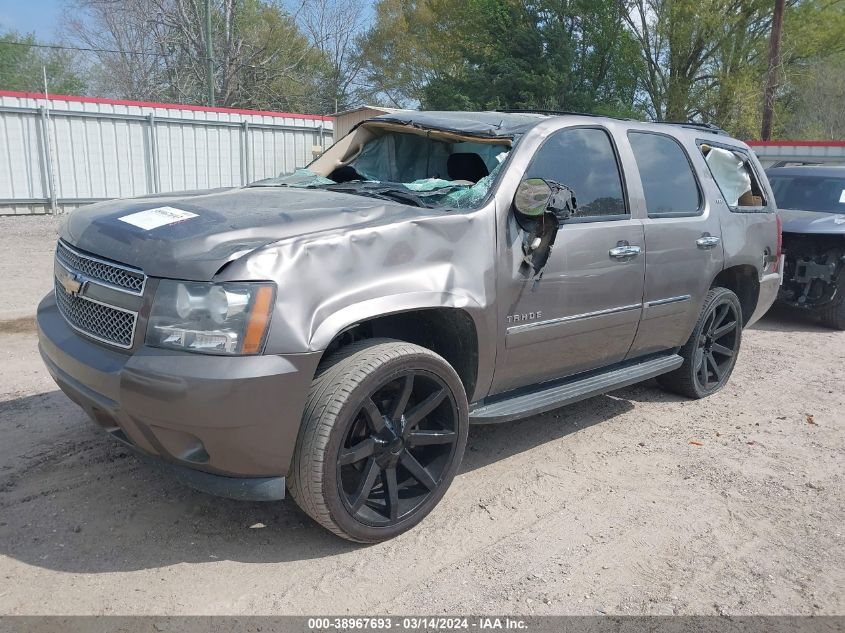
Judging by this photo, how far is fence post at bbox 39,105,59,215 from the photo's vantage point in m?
15.8

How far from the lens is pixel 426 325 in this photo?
351cm

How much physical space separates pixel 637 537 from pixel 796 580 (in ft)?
2.17

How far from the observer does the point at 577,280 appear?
12.7ft

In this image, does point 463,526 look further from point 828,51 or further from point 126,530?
point 828,51

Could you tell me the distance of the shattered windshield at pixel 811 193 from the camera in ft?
27.4

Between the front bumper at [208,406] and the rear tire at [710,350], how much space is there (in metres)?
3.33

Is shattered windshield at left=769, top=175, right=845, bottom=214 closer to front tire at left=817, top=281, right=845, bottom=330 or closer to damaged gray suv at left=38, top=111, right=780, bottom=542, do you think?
front tire at left=817, top=281, right=845, bottom=330

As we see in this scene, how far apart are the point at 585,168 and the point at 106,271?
2.60 m

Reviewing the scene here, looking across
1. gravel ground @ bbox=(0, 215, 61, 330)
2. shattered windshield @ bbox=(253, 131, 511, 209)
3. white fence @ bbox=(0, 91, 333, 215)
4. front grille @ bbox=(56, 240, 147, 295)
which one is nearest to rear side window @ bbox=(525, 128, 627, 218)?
shattered windshield @ bbox=(253, 131, 511, 209)

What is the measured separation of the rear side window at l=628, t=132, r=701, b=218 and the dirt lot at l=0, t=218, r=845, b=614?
146 cm

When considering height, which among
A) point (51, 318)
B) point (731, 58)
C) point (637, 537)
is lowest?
point (637, 537)

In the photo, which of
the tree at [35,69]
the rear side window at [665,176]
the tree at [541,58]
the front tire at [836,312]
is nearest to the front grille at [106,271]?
the rear side window at [665,176]

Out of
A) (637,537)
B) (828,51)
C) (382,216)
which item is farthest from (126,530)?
(828,51)

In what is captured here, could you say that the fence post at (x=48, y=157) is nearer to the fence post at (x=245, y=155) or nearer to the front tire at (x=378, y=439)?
the fence post at (x=245, y=155)
